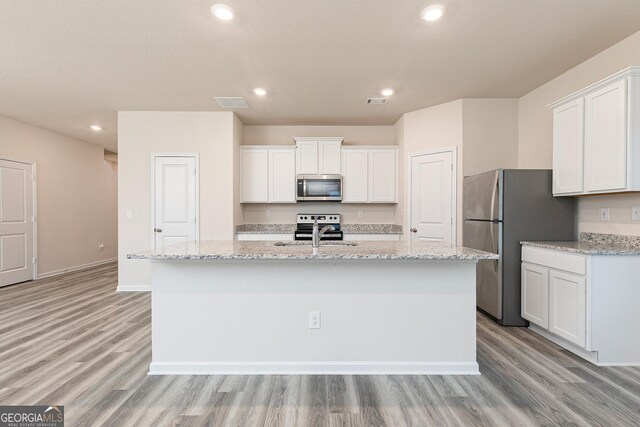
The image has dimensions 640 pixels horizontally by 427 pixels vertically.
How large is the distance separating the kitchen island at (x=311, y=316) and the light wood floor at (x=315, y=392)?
0.37 ft

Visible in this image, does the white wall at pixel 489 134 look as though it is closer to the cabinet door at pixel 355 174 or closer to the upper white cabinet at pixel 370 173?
the upper white cabinet at pixel 370 173

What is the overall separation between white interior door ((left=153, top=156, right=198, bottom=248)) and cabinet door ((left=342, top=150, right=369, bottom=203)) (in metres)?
2.30

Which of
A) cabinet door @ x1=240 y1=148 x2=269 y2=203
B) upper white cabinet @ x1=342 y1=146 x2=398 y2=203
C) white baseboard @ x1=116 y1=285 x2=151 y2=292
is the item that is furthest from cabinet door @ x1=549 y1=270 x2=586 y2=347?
white baseboard @ x1=116 y1=285 x2=151 y2=292

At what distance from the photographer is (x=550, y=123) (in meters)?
3.51

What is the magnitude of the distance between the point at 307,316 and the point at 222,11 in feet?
7.80

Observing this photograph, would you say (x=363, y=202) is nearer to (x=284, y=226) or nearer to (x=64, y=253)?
(x=284, y=226)

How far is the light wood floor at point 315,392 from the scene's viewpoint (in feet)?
5.82

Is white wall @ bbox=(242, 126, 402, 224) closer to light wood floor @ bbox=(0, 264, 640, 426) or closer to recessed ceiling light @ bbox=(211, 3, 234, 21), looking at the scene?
light wood floor @ bbox=(0, 264, 640, 426)

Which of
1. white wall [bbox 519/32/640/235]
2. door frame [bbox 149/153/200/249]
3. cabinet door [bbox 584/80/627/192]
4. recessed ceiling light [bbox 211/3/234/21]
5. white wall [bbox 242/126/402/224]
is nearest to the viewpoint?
recessed ceiling light [bbox 211/3/234/21]

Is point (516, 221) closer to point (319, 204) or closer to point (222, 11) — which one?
point (319, 204)

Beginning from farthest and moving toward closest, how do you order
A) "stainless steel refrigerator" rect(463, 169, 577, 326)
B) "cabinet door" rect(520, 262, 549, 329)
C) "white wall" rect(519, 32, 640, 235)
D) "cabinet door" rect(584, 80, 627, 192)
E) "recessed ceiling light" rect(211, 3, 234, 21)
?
"stainless steel refrigerator" rect(463, 169, 577, 326) → "cabinet door" rect(520, 262, 549, 329) → "white wall" rect(519, 32, 640, 235) → "cabinet door" rect(584, 80, 627, 192) → "recessed ceiling light" rect(211, 3, 234, 21)

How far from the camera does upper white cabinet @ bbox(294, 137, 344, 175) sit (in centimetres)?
486

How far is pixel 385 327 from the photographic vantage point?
226 cm

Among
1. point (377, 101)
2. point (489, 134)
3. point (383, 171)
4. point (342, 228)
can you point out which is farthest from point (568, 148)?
point (342, 228)
